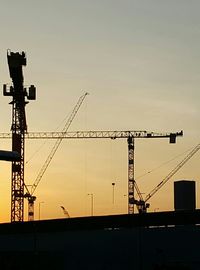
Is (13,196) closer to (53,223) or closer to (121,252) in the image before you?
(53,223)

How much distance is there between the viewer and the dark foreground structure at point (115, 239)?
15725cm

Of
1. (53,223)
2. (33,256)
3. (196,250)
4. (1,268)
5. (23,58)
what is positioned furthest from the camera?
(53,223)

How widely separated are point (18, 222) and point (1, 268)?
9222cm

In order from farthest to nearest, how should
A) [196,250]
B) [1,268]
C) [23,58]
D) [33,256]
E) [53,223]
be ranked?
[53,223] → [23,58] → [196,250] → [33,256] → [1,268]

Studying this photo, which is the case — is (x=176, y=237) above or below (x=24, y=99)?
below

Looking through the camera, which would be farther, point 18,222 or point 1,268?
point 18,222

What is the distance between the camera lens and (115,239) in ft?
562

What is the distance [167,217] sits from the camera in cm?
17750

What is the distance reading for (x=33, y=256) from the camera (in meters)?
111

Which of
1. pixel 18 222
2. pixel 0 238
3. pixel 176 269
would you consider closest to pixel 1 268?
pixel 176 269

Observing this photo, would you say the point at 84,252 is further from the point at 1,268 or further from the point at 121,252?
the point at 1,268

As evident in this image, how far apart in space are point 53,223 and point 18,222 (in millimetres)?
10384

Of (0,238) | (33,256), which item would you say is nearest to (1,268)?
(33,256)

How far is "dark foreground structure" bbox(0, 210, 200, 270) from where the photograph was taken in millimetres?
157250
